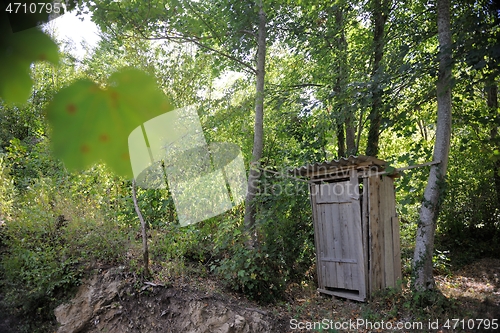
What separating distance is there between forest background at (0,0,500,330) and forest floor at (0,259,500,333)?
316mm

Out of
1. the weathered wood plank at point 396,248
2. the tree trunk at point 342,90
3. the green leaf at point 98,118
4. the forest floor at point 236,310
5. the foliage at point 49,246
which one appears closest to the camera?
the green leaf at point 98,118

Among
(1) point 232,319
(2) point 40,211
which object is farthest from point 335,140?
(2) point 40,211

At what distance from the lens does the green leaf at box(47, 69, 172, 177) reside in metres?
0.37

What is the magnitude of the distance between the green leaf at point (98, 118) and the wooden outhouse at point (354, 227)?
4238 millimetres

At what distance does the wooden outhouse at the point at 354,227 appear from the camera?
456 centimetres

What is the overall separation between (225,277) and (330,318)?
4.57ft

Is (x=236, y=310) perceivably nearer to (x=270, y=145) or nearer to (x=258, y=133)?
(x=258, y=133)

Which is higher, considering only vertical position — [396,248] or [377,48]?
[377,48]

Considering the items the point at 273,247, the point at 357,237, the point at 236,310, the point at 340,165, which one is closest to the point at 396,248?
the point at 357,237

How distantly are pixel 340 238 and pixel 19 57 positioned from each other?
4.79m

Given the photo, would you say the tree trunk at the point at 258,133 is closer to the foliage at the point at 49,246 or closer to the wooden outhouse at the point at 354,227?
the wooden outhouse at the point at 354,227

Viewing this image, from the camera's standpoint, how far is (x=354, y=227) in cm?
464

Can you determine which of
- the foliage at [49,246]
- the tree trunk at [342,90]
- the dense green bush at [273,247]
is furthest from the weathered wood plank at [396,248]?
the foliage at [49,246]

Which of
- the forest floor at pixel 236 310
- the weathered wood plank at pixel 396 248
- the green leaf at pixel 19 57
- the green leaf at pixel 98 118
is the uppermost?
the green leaf at pixel 19 57
